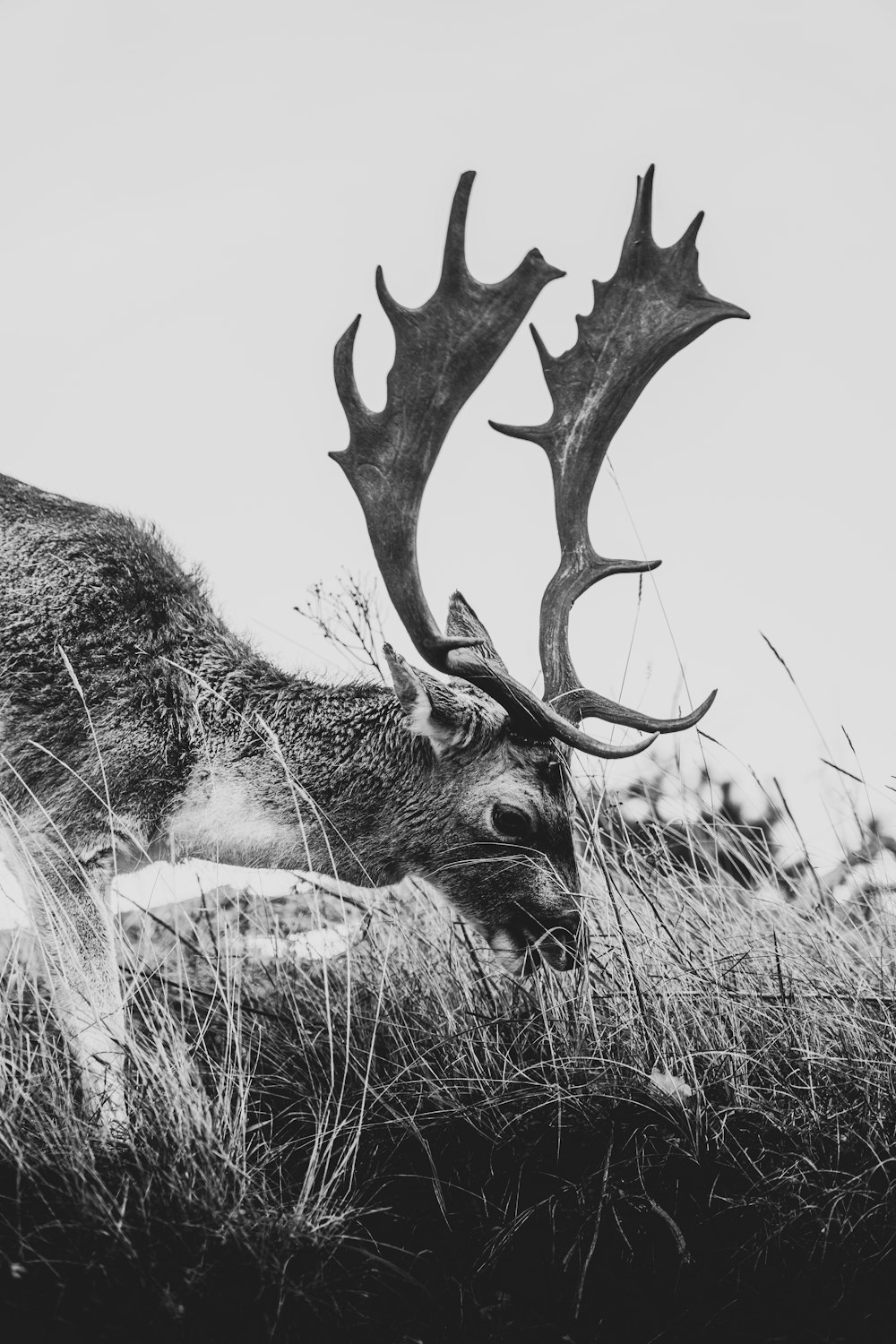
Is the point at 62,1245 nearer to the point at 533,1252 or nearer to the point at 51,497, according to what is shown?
the point at 533,1252

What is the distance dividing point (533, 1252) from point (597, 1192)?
11.1 inches

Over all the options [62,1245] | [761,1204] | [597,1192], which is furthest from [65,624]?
[761,1204]

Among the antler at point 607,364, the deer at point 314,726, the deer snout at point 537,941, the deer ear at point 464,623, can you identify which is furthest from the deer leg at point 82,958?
the antler at point 607,364

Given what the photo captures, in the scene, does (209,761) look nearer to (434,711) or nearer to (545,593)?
(434,711)

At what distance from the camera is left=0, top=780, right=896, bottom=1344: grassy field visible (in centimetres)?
337

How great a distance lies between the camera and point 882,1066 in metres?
4.33

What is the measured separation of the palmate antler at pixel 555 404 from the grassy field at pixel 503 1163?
107 cm

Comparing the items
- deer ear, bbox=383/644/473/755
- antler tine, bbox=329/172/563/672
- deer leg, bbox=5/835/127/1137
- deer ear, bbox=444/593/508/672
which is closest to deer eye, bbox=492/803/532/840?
deer ear, bbox=383/644/473/755

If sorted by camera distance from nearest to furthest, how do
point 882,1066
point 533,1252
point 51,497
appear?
point 533,1252 < point 882,1066 < point 51,497

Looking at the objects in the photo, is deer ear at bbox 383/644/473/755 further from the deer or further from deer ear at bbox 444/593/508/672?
deer ear at bbox 444/593/508/672

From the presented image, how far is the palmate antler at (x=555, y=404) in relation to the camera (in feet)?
18.4

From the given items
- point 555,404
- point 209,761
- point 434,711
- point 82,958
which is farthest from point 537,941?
point 555,404

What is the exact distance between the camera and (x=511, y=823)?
5.52m

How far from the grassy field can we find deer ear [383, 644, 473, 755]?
0.81 meters
